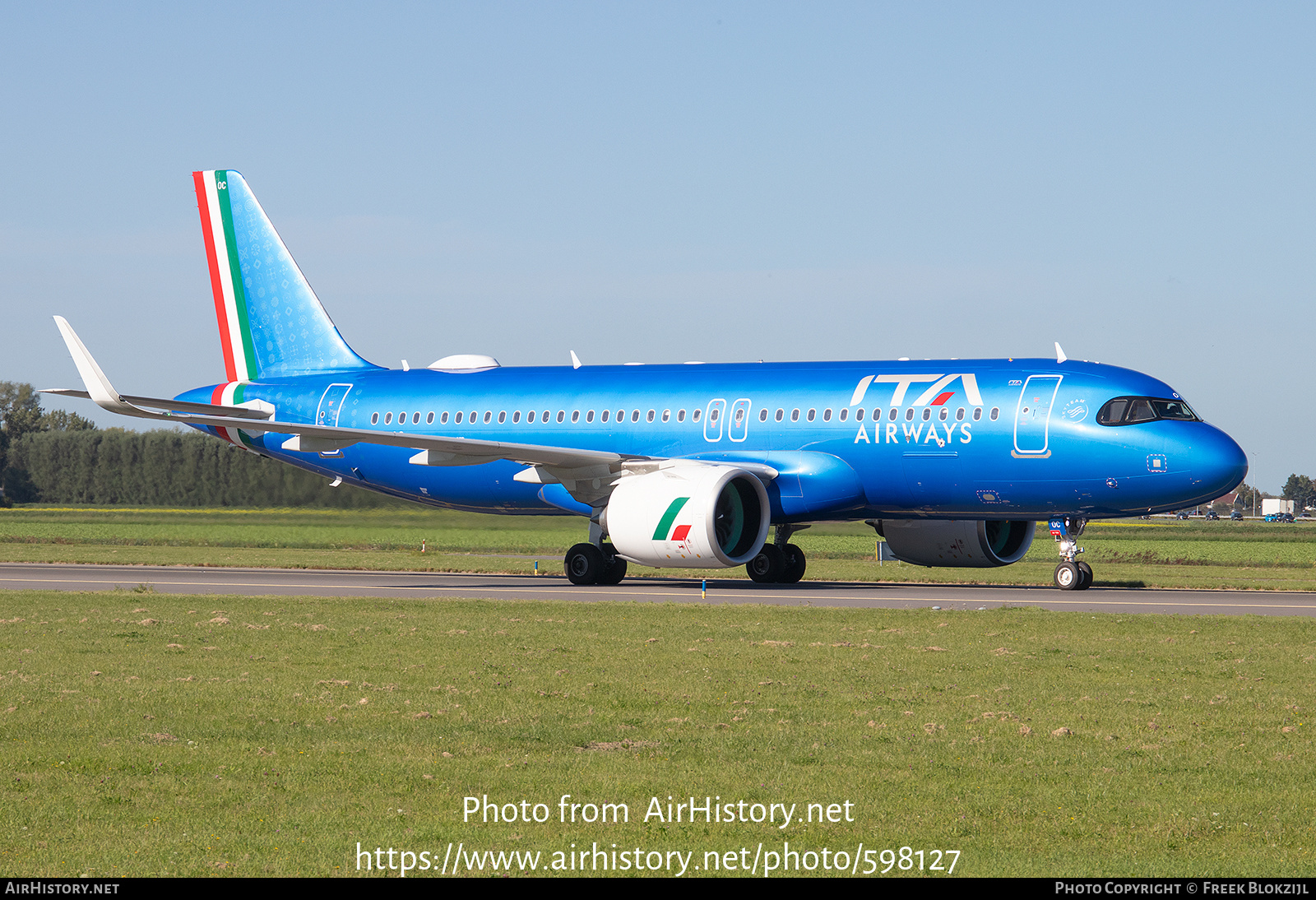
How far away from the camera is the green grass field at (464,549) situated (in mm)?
33969

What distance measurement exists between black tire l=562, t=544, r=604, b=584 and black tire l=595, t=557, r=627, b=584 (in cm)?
8

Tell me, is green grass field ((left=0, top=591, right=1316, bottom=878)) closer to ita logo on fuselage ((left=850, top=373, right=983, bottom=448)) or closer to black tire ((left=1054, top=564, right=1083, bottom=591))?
ita logo on fuselage ((left=850, top=373, right=983, bottom=448))

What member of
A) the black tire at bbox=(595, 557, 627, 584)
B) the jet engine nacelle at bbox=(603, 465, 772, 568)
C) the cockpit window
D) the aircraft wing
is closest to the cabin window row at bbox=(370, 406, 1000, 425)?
the aircraft wing

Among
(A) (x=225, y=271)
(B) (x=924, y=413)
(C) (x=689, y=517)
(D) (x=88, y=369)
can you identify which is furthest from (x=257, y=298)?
(B) (x=924, y=413)

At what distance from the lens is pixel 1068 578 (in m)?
26.9

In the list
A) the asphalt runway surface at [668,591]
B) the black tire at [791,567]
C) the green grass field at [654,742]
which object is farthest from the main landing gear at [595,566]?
the green grass field at [654,742]

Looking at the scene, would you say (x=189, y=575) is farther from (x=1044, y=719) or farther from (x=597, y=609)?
(x=1044, y=719)

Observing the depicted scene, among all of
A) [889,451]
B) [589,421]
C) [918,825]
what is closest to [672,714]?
[918,825]

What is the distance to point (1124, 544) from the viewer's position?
190 ft

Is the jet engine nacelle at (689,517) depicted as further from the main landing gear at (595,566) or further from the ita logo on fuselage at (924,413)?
the ita logo on fuselage at (924,413)

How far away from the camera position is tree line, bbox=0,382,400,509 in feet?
121

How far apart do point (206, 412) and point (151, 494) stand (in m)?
13.2

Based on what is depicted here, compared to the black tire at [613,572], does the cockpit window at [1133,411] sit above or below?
above

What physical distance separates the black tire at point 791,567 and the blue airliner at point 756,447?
39 mm
